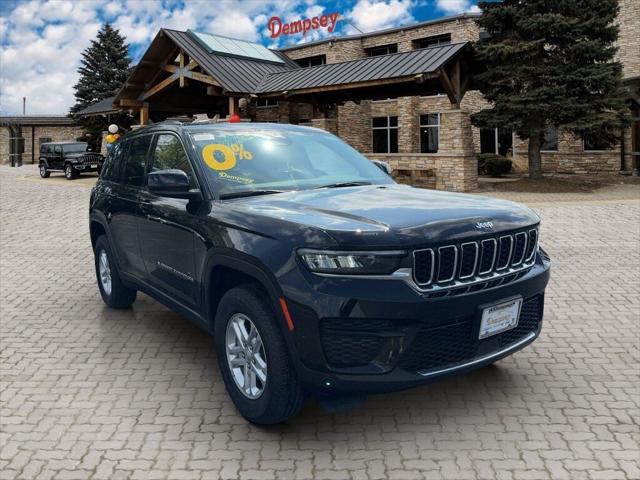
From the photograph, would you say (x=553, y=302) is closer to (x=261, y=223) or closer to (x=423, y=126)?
(x=261, y=223)

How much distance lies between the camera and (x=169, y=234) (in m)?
4.68

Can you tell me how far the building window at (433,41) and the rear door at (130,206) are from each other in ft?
99.6

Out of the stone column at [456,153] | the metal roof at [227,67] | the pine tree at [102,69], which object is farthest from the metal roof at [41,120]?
the stone column at [456,153]

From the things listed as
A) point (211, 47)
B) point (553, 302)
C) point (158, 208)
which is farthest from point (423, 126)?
point (158, 208)

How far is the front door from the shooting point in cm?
441

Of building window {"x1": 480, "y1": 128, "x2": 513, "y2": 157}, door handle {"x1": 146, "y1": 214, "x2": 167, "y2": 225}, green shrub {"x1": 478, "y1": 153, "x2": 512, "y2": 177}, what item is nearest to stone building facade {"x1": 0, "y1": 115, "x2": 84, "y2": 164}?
building window {"x1": 480, "y1": 128, "x2": 513, "y2": 157}

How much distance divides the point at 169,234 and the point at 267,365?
5.36 feet

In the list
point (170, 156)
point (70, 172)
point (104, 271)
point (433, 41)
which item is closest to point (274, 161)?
point (170, 156)

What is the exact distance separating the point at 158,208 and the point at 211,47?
22.7 metres

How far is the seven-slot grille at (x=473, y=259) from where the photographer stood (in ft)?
10.8

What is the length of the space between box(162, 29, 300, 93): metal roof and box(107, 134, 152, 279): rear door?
60.1 feet

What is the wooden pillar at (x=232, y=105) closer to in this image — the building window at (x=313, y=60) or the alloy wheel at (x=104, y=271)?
the building window at (x=313, y=60)

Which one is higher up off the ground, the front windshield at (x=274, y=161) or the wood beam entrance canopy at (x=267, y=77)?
the wood beam entrance canopy at (x=267, y=77)

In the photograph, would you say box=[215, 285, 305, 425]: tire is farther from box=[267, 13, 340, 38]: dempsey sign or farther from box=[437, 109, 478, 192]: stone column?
box=[267, 13, 340, 38]: dempsey sign
